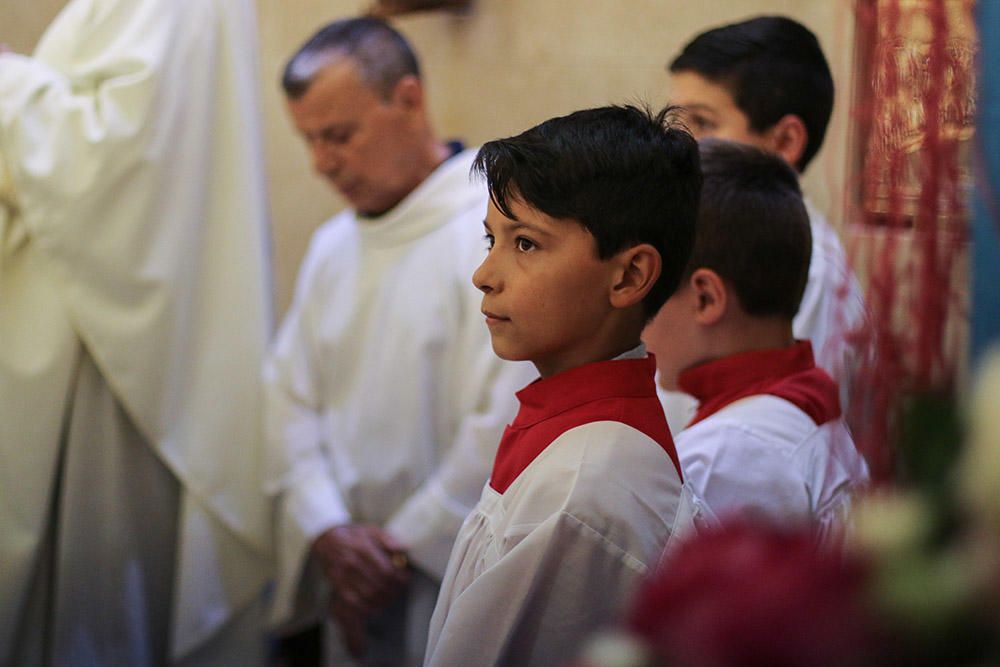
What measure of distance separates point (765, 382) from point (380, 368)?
128 centimetres

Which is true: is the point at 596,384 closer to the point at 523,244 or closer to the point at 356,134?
the point at 523,244

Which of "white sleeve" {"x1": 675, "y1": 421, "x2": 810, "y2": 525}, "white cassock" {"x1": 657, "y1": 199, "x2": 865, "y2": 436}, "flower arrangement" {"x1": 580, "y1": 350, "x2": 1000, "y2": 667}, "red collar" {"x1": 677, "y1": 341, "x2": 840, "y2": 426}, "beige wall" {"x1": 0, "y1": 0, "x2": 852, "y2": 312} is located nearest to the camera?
"flower arrangement" {"x1": 580, "y1": 350, "x2": 1000, "y2": 667}

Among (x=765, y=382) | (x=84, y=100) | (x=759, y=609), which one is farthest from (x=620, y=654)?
(x=84, y=100)

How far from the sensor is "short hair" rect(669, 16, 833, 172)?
7.15 feet

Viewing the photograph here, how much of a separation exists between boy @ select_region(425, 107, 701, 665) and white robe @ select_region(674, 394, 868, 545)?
0.84 ft

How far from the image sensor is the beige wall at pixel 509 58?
120 inches

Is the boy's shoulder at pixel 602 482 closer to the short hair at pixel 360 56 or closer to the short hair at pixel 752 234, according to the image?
the short hair at pixel 752 234

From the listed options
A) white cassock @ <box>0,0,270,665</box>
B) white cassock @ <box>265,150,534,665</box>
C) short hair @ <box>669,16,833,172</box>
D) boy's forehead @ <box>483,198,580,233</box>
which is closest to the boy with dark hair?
short hair @ <box>669,16,833,172</box>

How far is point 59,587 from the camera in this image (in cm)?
263

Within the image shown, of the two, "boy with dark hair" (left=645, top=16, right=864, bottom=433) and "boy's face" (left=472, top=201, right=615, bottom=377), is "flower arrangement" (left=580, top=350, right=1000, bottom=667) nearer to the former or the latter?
"boy's face" (left=472, top=201, right=615, bottom=377)

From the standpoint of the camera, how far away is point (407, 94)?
2.86 meters

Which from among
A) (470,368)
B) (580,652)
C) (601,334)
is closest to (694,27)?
(470,368)

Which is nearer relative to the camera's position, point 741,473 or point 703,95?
point 741,473

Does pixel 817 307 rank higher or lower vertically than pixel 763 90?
lower
